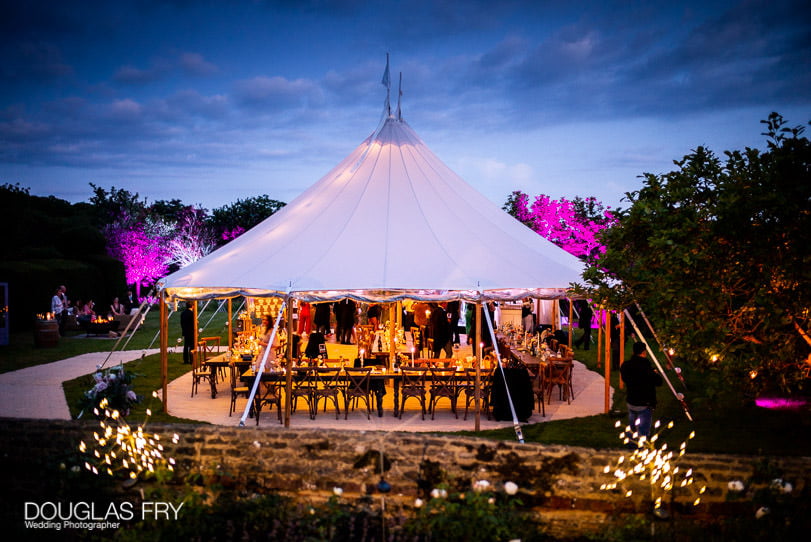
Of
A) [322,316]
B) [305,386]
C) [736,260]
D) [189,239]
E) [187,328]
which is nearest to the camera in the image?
[736,260]

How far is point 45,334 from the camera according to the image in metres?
16.1

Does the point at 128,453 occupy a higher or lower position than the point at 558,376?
lower

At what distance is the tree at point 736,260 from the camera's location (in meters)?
4.50

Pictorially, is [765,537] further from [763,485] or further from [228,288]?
[228,288]

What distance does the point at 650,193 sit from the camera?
546 cm

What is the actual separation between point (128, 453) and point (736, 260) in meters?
5.88

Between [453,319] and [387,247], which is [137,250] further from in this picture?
[387,247]

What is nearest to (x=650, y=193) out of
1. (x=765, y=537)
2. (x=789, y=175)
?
(x=789, y=175)

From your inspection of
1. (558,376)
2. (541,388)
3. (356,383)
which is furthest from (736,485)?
(356,383)

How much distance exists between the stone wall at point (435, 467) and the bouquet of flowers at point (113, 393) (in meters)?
1.28

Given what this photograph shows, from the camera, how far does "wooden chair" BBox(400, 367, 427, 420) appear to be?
8.79m

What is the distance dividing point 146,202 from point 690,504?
37.2m

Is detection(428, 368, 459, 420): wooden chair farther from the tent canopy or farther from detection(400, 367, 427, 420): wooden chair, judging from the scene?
the tent canopy

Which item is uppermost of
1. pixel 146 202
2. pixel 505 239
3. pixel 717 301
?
pixel 146 202
